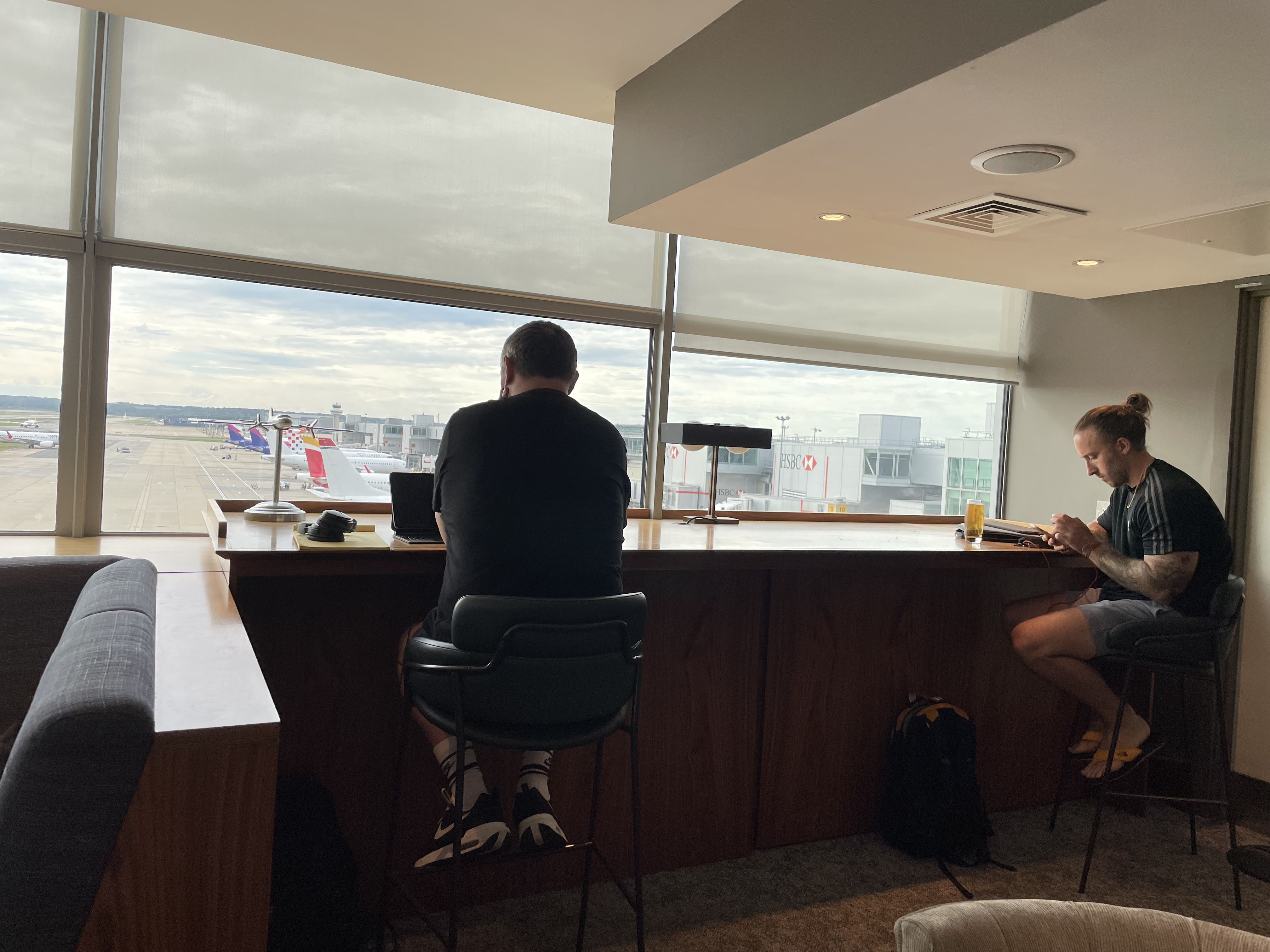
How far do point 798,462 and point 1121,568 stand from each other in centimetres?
154

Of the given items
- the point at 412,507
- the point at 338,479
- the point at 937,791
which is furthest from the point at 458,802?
the point at 937,791

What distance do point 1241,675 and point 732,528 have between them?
6.92ft

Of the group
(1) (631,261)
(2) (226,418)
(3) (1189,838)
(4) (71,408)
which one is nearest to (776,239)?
(1) (631,261)

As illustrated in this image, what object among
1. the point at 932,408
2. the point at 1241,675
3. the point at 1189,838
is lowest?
the point at 1189,838

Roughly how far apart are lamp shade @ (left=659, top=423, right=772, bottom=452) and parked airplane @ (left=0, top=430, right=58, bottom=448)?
2091mm

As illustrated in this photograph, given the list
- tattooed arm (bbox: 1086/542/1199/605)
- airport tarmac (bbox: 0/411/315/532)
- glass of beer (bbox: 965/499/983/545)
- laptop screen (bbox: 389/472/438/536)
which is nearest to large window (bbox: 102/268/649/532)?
airport tarmac (bbox: 0/411/315/532)

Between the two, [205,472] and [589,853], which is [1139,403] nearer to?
[589,853]

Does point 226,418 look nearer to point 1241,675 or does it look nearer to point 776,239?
point 776,239

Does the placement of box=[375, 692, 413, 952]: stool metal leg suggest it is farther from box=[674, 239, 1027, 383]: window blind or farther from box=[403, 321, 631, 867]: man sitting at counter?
box=[674, 239, 1027, 383]: window blind

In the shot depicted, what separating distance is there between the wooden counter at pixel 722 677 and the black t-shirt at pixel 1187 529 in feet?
1.24

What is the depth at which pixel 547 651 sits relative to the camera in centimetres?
172

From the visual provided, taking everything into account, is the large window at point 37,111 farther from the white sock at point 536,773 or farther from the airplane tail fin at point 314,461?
the white sock at point 536,773

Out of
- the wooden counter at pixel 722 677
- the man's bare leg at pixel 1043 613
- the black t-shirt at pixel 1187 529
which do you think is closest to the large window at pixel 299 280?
the wooden counter at pixel 722 677

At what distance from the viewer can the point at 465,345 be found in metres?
3.35
